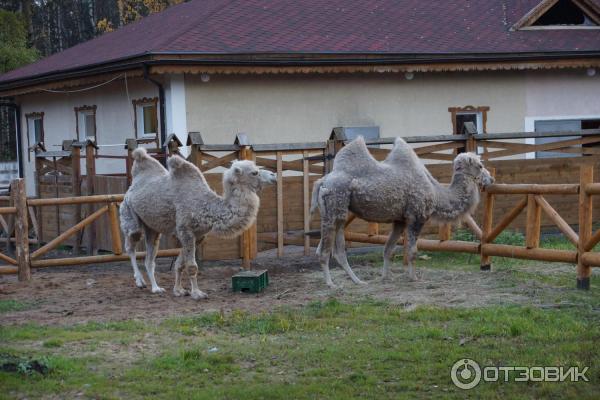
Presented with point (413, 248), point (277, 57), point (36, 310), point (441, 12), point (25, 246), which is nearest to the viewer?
point (36, 310)

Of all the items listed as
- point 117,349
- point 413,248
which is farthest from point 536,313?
point 117,349

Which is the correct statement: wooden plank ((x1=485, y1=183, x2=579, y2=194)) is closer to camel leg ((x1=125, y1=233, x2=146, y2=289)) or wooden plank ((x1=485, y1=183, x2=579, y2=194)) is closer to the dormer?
camel leg ((x1=125, y1=233, x2=146, y2=289))

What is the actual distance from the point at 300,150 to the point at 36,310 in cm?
516

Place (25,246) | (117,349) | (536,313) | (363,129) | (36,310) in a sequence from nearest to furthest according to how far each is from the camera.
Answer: (117,349) < (536,313) < (36,310) < (25,246) < (363,129)

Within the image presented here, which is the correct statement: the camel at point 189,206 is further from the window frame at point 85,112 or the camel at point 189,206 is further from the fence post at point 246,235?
the window frame at point 85,112

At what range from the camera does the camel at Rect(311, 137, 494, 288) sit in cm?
1177

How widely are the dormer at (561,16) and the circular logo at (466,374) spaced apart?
48.1 feet

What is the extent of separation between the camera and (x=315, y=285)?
12102 millimetres

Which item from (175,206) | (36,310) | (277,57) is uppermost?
(277,57)

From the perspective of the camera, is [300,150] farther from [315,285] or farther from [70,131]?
[70,131]

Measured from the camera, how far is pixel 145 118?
19.7m

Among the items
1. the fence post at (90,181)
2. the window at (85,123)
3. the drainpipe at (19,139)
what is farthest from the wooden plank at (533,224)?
the drainpipe at (19,139)

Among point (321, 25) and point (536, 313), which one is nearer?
point (536, 313)

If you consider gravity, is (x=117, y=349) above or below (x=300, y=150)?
below
